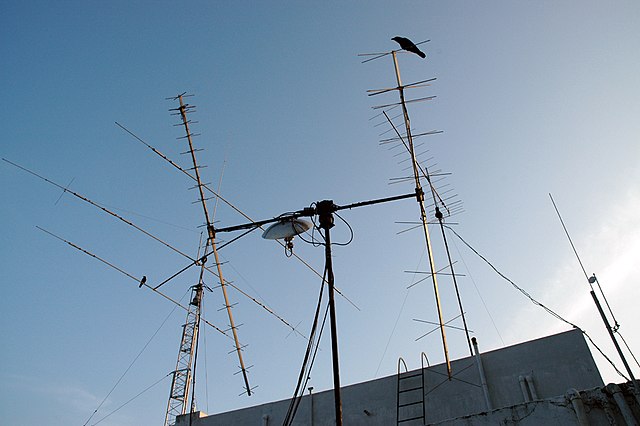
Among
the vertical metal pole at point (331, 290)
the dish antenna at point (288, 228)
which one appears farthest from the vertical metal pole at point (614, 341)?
the dish antenna at point (288, 228)

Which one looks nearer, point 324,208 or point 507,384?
point 324,208

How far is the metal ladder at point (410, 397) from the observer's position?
34.7 ft

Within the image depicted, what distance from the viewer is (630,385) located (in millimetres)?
6180

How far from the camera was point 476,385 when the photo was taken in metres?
10.5

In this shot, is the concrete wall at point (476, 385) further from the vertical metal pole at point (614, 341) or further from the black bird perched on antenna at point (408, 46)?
the black bird perched on antenna at point (408, 46)

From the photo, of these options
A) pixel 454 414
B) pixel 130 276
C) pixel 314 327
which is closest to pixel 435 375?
pixel 454 414

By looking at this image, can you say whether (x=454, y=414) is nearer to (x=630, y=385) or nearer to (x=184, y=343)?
(x=630, y=385)

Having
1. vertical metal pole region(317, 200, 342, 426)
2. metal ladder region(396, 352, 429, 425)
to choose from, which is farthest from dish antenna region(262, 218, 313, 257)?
metal ladder region(396, 352, 429, 425)

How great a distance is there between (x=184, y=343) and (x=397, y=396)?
20.2 meters

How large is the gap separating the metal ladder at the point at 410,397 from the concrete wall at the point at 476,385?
27mm

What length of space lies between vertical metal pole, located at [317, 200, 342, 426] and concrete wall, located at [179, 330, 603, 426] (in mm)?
3921

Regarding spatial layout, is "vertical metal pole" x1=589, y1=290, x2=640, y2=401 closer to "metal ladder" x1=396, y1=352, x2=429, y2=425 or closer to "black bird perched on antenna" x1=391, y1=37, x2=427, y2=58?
"metal ladder" x1=396, y1=352, x2=429, y2=425

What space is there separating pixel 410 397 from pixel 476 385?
1479 millimetres

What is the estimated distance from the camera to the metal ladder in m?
10.6
